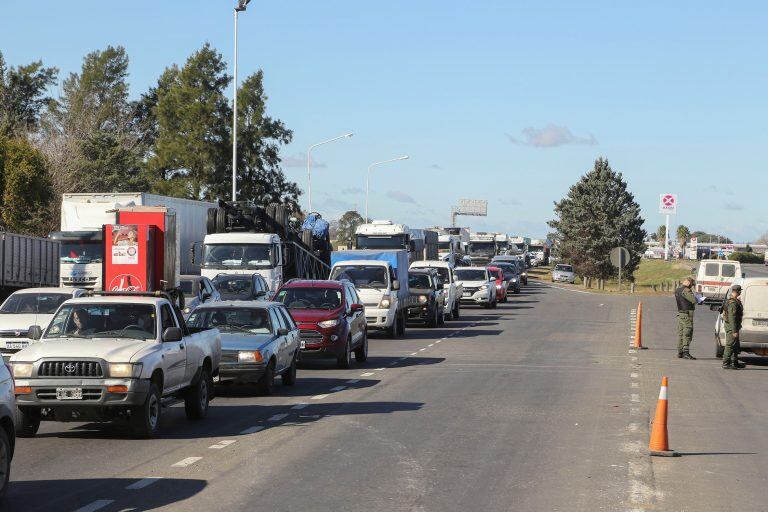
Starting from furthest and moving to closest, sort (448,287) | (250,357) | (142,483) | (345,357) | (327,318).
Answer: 1. (448,287)
2. (345,357)
3. (327,318)
4. (250,357)
5. (142,483)

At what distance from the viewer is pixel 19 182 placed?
5384 centimetres

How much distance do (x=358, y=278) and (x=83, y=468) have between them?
69.3 feet

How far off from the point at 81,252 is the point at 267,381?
1794 centimetres

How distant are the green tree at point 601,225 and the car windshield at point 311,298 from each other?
273ft

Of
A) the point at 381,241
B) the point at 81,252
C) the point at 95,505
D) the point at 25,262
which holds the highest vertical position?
the point at 381,241

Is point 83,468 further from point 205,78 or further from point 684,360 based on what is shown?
point 205,78

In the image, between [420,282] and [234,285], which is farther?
[420,282]

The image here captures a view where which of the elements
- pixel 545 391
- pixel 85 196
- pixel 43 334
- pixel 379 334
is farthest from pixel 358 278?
pixel 43 334

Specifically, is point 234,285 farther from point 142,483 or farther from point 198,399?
point 142,483

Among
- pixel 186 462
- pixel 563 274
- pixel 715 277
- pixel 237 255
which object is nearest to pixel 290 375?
pixel 186 462

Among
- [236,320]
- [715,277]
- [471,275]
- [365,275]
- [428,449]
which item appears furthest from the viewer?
[715,277]

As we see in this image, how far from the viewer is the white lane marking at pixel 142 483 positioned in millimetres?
10250

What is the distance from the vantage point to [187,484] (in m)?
10.5

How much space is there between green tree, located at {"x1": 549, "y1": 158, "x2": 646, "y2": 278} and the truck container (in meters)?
69.0
